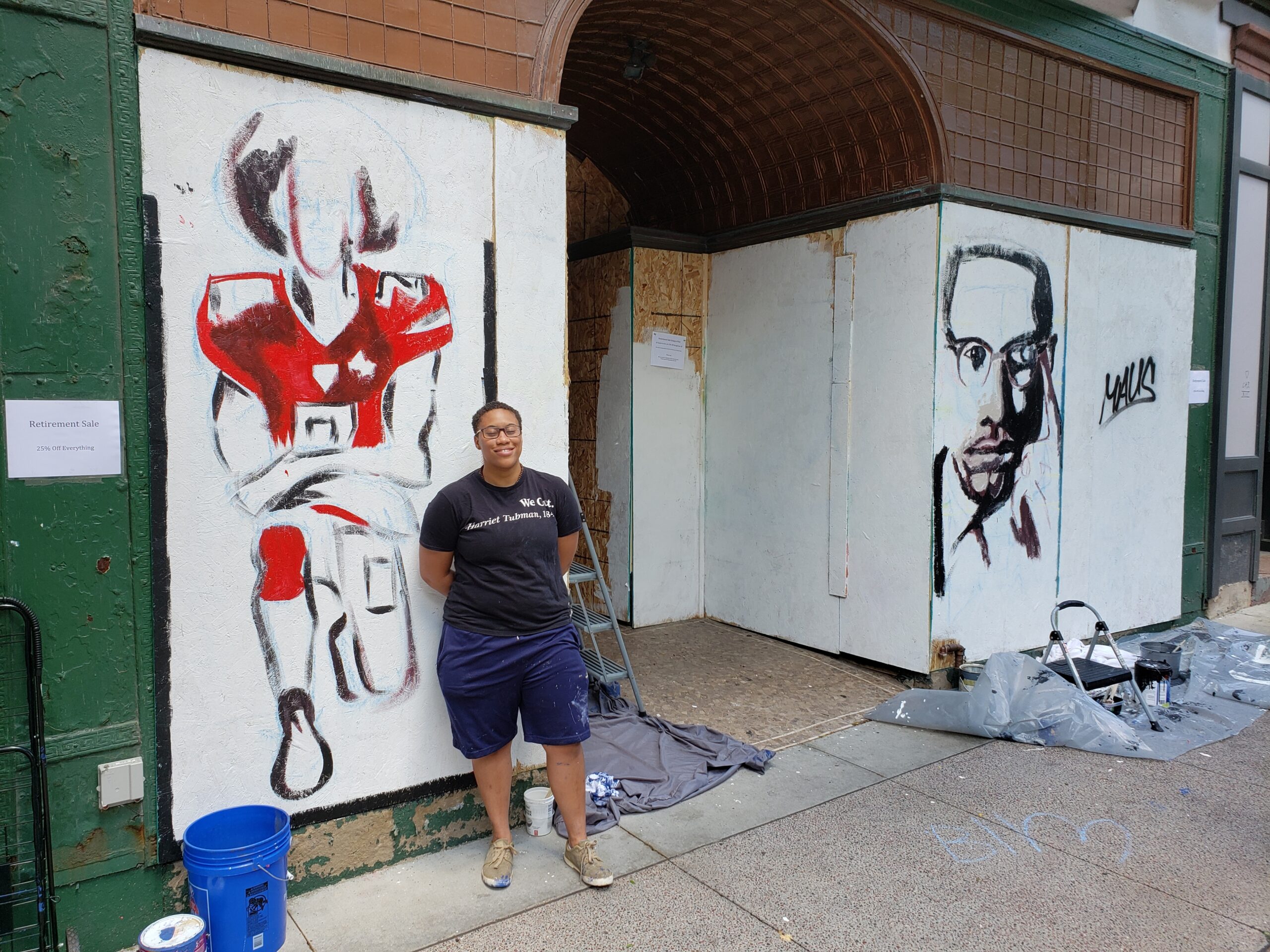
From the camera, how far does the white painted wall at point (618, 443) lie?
275 inches

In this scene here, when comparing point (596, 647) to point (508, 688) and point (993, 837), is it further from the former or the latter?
point (993, 837)

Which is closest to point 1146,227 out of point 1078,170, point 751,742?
point 1078,170

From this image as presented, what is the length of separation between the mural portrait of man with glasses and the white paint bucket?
9.68ft

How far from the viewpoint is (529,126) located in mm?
3877

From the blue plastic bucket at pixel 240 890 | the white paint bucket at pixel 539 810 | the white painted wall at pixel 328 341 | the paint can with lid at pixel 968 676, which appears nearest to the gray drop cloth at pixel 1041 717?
the paint can with lid at pixel 968 676

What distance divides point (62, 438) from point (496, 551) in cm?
153

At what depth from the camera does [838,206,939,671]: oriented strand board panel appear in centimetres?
559

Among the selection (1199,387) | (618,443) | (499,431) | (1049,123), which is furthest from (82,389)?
(1199,387)

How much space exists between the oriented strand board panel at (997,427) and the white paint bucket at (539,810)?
290 cm

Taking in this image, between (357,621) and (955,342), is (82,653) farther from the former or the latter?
(955,342)

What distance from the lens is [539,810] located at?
388cm

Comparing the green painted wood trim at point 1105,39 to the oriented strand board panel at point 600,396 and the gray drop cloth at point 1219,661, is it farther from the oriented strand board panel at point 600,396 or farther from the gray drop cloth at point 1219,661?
the gray drop cloth at point 1219,661

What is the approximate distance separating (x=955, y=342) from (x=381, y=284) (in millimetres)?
3698

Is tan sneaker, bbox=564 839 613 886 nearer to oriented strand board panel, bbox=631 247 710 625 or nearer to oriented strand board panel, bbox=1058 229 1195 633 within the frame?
oriented strand board panel, bbox=631 247 710 625
